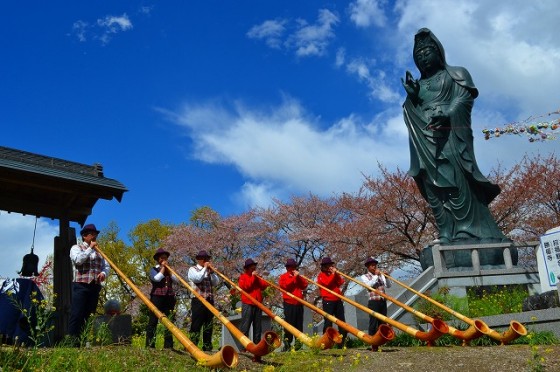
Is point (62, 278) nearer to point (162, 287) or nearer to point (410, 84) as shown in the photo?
point (162, 287)

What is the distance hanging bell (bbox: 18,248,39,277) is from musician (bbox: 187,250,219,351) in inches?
85.4

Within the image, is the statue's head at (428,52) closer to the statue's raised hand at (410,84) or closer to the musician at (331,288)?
the statue's raised hand at (410,84)

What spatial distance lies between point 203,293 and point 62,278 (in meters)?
2.01

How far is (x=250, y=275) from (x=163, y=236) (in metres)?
23.3

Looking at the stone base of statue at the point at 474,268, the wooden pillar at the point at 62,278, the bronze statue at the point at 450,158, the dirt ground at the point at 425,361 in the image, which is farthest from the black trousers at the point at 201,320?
the bronze statue at the point at 450,158

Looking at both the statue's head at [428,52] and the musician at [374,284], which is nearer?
the musician at [374,284]

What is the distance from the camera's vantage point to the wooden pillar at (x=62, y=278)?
288 inches

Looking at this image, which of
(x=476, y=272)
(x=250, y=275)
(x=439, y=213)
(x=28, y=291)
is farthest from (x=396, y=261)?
(x=28, y=291)

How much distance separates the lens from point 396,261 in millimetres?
23359

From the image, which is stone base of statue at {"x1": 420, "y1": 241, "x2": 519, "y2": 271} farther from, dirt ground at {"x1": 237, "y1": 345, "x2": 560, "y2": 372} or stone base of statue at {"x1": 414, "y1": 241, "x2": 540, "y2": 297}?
dirt ground at {"x1": 237, "y1": 345, "x2": 560, "y2": 372}

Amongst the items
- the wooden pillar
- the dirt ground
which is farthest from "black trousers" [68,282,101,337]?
the dirt ground

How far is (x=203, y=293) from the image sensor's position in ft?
27.3

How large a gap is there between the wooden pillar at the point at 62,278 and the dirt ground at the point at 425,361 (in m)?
2.54

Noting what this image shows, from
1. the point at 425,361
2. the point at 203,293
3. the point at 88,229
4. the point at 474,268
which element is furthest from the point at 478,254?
the point at 88,229
